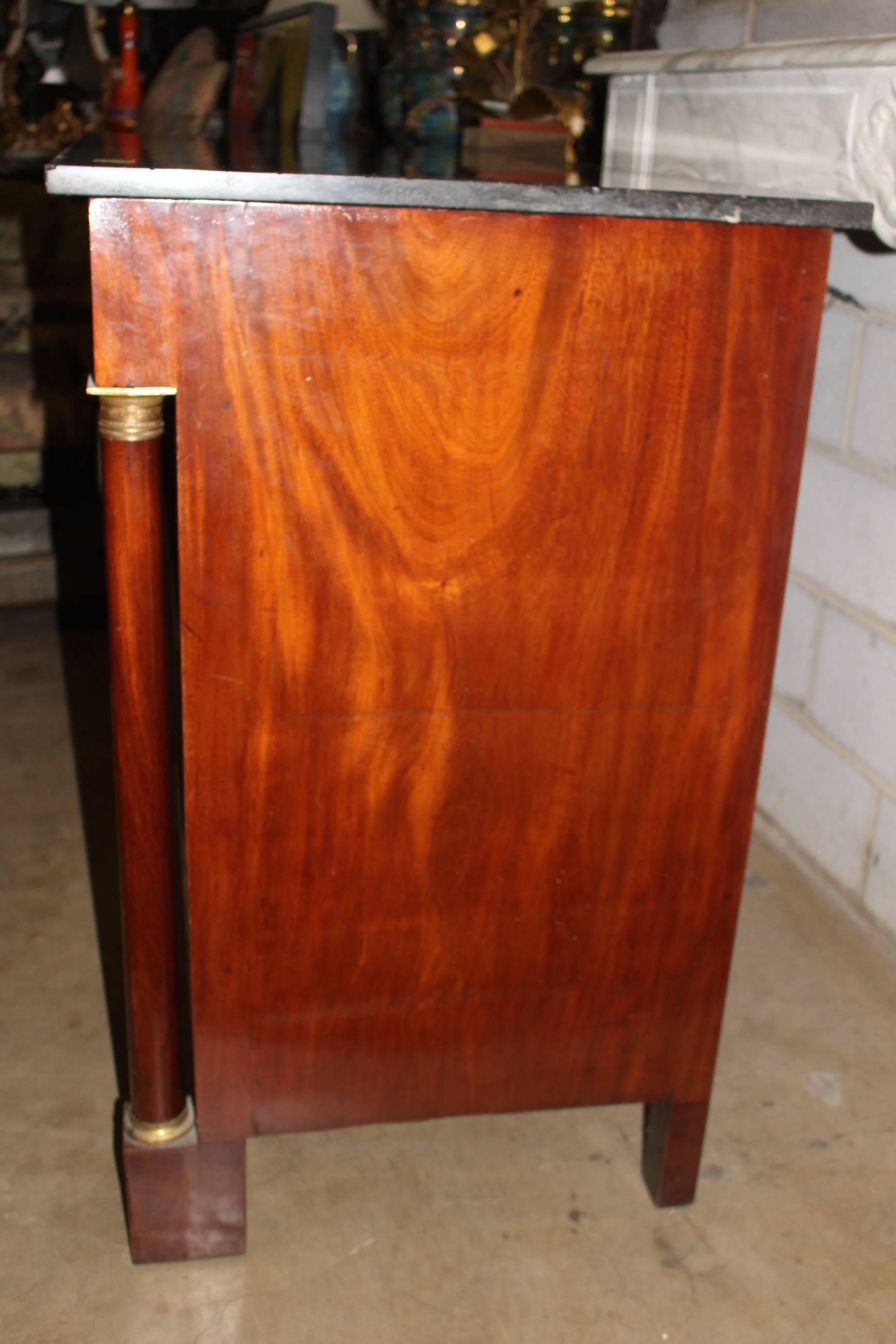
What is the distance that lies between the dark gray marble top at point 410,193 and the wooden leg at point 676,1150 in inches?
31.1

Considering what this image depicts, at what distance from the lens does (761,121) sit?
→ 154 cm

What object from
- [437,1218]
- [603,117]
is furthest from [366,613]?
[603,117]

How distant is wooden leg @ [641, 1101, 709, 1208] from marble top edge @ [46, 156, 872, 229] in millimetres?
791

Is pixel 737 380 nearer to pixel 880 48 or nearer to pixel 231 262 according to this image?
pixel 231 262

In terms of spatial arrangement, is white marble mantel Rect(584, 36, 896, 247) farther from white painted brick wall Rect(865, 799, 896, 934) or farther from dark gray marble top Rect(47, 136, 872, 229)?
white painted brick wall Rect(865, 799, 896, 934)

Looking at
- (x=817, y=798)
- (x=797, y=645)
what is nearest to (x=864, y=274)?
(x=797, y=645)

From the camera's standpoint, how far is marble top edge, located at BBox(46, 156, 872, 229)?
813 millimetres

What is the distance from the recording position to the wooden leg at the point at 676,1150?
1.22 metres

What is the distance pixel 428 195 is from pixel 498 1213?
0.92 meters

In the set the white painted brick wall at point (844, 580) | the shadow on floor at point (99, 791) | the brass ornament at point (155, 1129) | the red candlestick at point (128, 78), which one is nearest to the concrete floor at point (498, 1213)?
the shadow on floor at point (99, 791)

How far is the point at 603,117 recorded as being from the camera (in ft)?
7.36

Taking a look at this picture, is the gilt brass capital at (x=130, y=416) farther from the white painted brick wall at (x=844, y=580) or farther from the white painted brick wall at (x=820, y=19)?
the white painted brick wall at (x=844, y=580)

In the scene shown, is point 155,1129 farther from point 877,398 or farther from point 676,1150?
point 877,398

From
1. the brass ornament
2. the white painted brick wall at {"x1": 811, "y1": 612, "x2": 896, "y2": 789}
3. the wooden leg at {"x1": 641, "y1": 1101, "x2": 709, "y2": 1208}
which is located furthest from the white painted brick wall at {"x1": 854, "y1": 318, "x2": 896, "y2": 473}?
the brass ornament
